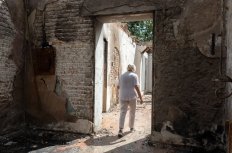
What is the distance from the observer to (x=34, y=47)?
611cm

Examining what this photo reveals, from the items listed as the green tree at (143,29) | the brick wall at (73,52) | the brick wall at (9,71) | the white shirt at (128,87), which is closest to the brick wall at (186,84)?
the white shirt at (128,87)

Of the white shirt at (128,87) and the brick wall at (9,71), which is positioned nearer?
the brick wall at (9,71)

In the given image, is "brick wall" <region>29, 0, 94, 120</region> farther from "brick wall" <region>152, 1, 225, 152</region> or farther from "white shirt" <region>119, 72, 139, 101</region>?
"brick wall" <region>152, 1, 225, 152</region>

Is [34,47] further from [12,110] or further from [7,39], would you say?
[12,110]

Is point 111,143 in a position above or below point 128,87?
below

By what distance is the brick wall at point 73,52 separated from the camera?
18.4 feet

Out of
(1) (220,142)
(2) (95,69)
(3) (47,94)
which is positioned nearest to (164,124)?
(1) (220,142)

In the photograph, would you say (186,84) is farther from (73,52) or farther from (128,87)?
(73,52)

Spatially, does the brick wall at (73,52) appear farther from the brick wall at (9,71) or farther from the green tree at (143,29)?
the green tree at (143,29)

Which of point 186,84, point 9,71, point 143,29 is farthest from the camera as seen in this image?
point 143,29

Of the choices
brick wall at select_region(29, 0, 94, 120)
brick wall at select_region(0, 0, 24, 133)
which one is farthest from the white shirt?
brick wall at select_region(0, 0, 24, 133)

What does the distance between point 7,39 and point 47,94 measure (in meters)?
1.51

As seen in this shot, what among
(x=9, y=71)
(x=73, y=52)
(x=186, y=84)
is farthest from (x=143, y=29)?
(x=186, y=84)

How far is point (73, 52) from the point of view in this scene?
5723 mm
